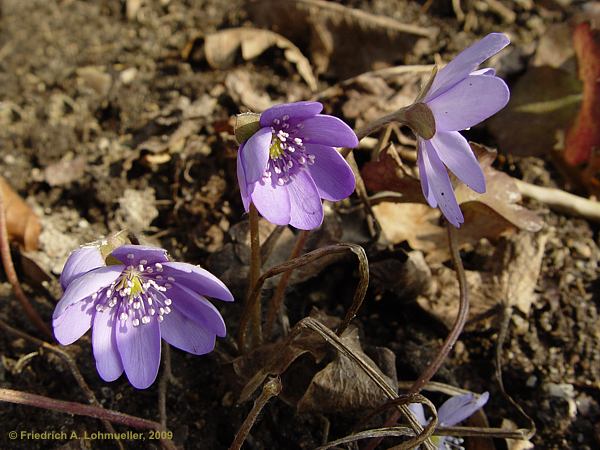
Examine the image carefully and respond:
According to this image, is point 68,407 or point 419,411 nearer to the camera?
point 68,407

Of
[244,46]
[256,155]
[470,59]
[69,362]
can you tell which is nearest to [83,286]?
[256,155]

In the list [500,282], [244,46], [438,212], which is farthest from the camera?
[244,46]

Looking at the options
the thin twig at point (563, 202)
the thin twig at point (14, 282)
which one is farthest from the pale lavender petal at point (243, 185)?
the thin twig at point (563, 202)

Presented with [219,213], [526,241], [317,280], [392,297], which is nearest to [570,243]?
[526,241]

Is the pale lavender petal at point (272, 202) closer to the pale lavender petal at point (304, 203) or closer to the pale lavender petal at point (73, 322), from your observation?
the pale lavender petal at point (304, 203)

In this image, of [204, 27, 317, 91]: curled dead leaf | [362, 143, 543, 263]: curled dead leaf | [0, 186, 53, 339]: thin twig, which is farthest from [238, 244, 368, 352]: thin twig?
[204, 27, 317, 91]: curled dead leaf

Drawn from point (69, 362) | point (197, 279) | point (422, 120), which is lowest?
point (69, 362)

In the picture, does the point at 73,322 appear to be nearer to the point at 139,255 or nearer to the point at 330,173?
the point at 139,255
